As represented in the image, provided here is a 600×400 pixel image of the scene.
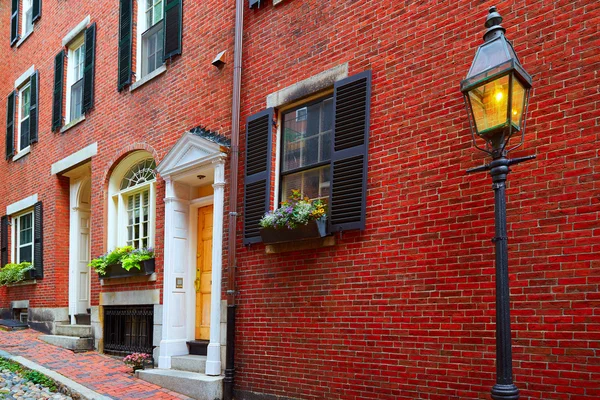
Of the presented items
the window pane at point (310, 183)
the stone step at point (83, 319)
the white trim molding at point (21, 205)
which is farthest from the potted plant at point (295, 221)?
the white trim molding at point (21, 205)

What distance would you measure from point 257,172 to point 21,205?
30.5 feet

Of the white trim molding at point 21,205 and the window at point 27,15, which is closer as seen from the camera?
the white trim molding at point 21,205

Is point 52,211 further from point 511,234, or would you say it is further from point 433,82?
point 511,234

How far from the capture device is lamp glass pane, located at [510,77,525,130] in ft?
12.6

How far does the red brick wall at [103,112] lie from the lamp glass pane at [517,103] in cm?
506

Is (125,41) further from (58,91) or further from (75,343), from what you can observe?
(75,343)

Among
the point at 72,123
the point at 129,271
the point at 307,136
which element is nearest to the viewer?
the point at 307,136

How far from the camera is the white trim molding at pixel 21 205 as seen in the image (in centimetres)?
1392

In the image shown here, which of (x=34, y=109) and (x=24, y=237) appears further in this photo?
(x=24, y=237)

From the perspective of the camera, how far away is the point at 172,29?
961 centimetres

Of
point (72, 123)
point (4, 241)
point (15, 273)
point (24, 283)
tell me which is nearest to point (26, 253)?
point (15, 273)

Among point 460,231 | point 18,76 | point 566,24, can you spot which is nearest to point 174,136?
point 460,231

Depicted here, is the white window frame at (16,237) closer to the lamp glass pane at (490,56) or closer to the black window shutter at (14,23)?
the black window shutter at (14,23)

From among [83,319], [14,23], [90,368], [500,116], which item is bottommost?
[90,368]
